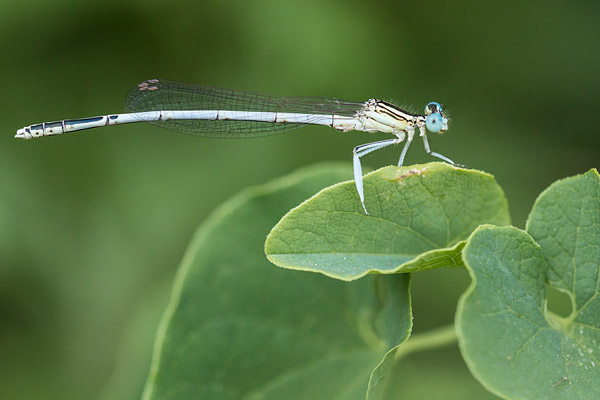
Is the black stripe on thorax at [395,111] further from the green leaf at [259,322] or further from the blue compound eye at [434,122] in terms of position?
the green leaf at [259,322]

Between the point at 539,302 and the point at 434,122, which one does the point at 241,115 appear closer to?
the point at 434,122

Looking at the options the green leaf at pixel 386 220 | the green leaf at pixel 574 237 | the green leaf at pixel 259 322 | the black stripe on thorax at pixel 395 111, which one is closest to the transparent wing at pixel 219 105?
the black stripe on thorax at pixel 395 111

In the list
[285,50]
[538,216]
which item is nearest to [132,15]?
[285,50]

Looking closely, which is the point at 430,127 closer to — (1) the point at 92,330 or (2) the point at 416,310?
(2) the point at 416,310

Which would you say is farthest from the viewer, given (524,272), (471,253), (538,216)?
(538,216)

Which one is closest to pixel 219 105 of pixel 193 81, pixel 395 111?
pixel 193 81

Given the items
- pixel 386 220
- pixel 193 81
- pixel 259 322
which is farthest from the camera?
pixel 193 81
